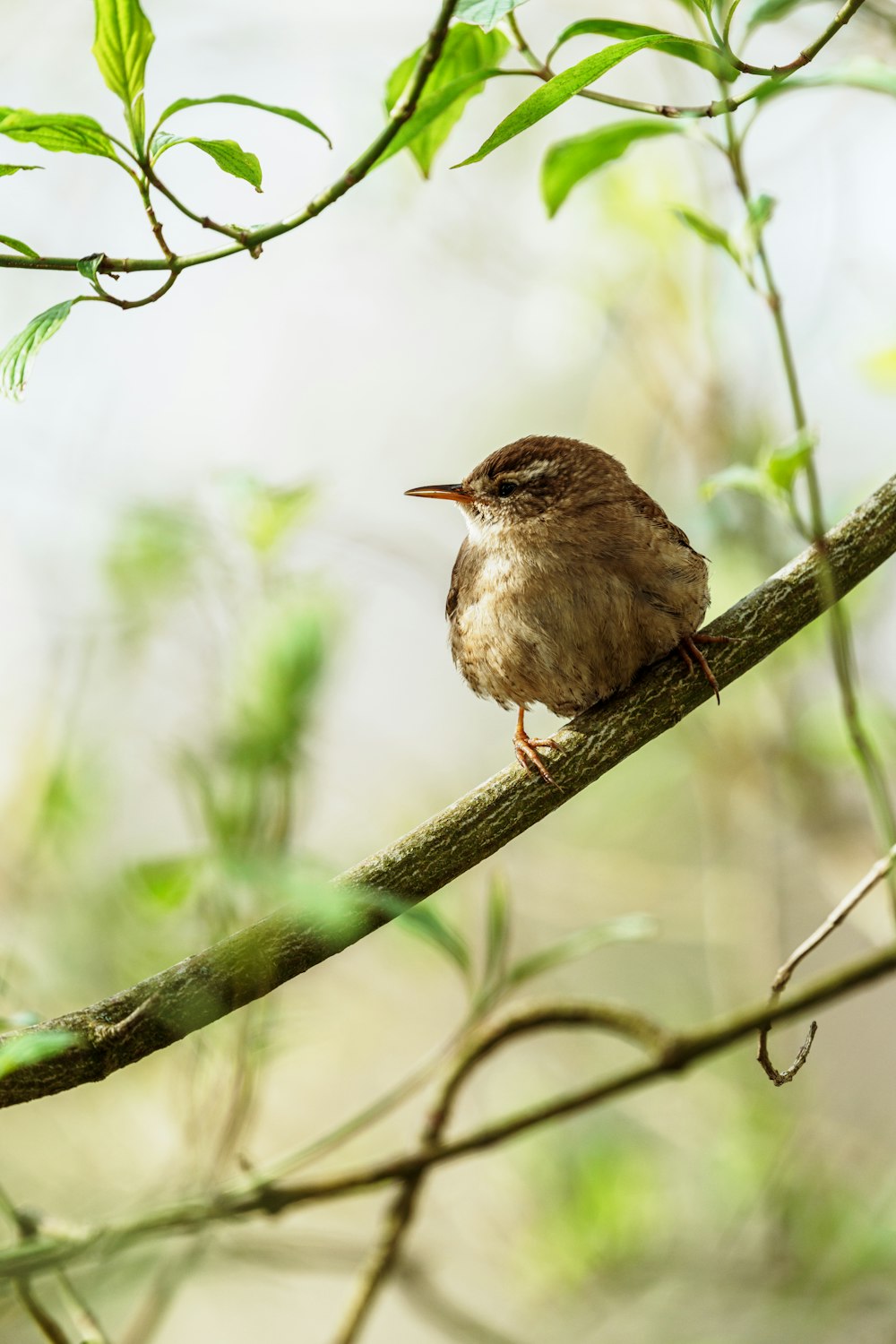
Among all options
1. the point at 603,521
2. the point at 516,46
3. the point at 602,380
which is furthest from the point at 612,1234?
the point at 602,380

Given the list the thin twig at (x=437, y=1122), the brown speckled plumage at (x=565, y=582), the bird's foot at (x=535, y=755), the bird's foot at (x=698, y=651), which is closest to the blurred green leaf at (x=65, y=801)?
the brown speckled plumage at (x=565, y=582)

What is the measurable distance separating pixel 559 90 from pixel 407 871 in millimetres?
865

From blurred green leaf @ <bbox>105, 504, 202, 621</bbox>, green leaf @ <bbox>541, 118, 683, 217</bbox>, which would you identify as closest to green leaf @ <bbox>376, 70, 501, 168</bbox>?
green leaf @ <bbox>541, 118, 683, 217</bbox>

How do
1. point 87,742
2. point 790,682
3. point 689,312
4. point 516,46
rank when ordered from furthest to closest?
point 689,312
point 790,682
point 87,742
point 516,46

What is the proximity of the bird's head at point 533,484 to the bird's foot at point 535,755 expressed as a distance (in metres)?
0.63

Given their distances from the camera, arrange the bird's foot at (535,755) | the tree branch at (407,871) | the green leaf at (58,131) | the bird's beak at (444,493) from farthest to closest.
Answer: the bird's beak at (444,493)
the bird's foot at (535,755)
the tree branch at (407,871)
the green leaf at (58,131)

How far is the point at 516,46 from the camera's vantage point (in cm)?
147

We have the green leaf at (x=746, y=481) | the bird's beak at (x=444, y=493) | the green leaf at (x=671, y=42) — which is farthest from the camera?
the bird's beak at (x=444, y=493)

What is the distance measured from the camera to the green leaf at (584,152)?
1606 mm

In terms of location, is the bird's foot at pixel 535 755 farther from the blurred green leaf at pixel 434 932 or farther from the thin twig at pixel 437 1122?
the thin twig at pixel 437 1122

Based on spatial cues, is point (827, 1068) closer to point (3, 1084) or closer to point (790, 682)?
point (790, 682)

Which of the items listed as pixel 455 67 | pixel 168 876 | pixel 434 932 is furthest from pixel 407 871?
pixel 455 67

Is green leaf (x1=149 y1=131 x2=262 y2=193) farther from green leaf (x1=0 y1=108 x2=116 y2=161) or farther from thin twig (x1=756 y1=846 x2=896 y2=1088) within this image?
thin twig (x1=756 y1=846 x2=896 y2=1088)

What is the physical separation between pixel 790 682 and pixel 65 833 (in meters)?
2.08
